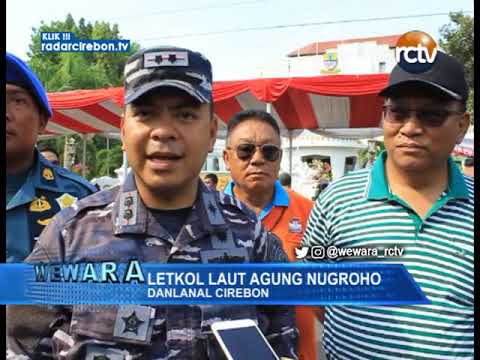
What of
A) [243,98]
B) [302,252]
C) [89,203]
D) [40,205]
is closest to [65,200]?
[40,205]

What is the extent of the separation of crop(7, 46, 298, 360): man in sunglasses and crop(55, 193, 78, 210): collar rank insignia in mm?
→ 259

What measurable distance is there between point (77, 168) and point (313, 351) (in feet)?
2.66

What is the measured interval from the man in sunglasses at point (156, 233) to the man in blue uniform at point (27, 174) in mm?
199

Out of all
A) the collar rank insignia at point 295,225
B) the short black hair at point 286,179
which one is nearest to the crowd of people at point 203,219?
the collar rank insignia at point 295,225

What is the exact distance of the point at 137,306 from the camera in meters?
0.89

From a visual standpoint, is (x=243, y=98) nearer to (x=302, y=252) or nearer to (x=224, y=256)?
(x=302, y=252)

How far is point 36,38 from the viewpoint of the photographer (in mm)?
1137

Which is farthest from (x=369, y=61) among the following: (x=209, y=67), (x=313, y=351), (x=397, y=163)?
(x=313, y=351)

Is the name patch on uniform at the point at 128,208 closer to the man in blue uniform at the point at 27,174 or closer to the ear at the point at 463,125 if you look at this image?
the man in blue uniform at the point at 27,174

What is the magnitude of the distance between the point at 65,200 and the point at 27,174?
3.6 inches

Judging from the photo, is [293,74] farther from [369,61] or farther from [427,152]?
[427,152]

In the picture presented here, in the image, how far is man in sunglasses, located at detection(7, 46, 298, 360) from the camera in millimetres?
831

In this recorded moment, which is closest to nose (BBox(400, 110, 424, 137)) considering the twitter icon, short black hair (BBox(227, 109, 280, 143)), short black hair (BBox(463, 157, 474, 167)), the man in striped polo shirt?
the man in striped polo shirt

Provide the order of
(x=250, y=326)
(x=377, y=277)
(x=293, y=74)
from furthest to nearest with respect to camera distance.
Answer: (x=293, y=74)
(x=377, y=277)
(x=250, y=326)
